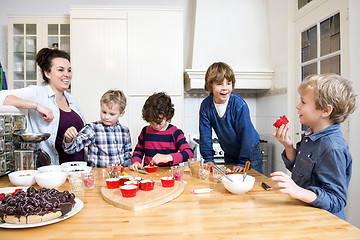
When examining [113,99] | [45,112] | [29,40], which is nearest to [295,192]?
[113,99]

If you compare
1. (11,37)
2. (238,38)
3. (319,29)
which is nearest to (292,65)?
(319,29)

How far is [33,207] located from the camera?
90cm

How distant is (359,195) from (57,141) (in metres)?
2.28

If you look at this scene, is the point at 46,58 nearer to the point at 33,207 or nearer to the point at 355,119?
the point at 33,207

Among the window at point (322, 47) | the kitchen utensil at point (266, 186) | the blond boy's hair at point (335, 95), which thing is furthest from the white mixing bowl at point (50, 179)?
the window at point (322, 47)

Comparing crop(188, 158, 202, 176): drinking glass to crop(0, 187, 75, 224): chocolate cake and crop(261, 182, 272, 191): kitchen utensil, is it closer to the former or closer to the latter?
crop(261, 182, 272, 191): kitchen utensil

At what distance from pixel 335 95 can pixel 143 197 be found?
2.90 feet

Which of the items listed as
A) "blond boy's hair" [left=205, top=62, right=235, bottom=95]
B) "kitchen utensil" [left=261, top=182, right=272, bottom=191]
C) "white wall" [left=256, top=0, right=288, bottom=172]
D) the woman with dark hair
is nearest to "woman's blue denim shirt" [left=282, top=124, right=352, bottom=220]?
"kitchen utensil" [left=261, top=182, right=272, bottom=191]

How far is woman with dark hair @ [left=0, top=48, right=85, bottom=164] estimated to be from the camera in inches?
79.2

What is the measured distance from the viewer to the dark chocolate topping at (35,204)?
2.88ft

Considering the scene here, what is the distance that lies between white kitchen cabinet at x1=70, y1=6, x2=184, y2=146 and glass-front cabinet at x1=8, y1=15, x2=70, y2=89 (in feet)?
1.25

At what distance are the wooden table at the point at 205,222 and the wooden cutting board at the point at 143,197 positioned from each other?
0.07 feet

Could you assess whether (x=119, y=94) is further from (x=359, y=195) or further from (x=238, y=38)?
(x=238, y=38)

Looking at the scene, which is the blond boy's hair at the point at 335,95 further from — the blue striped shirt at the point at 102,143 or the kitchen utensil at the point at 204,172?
the blue striped shirt at the point at 102,143
